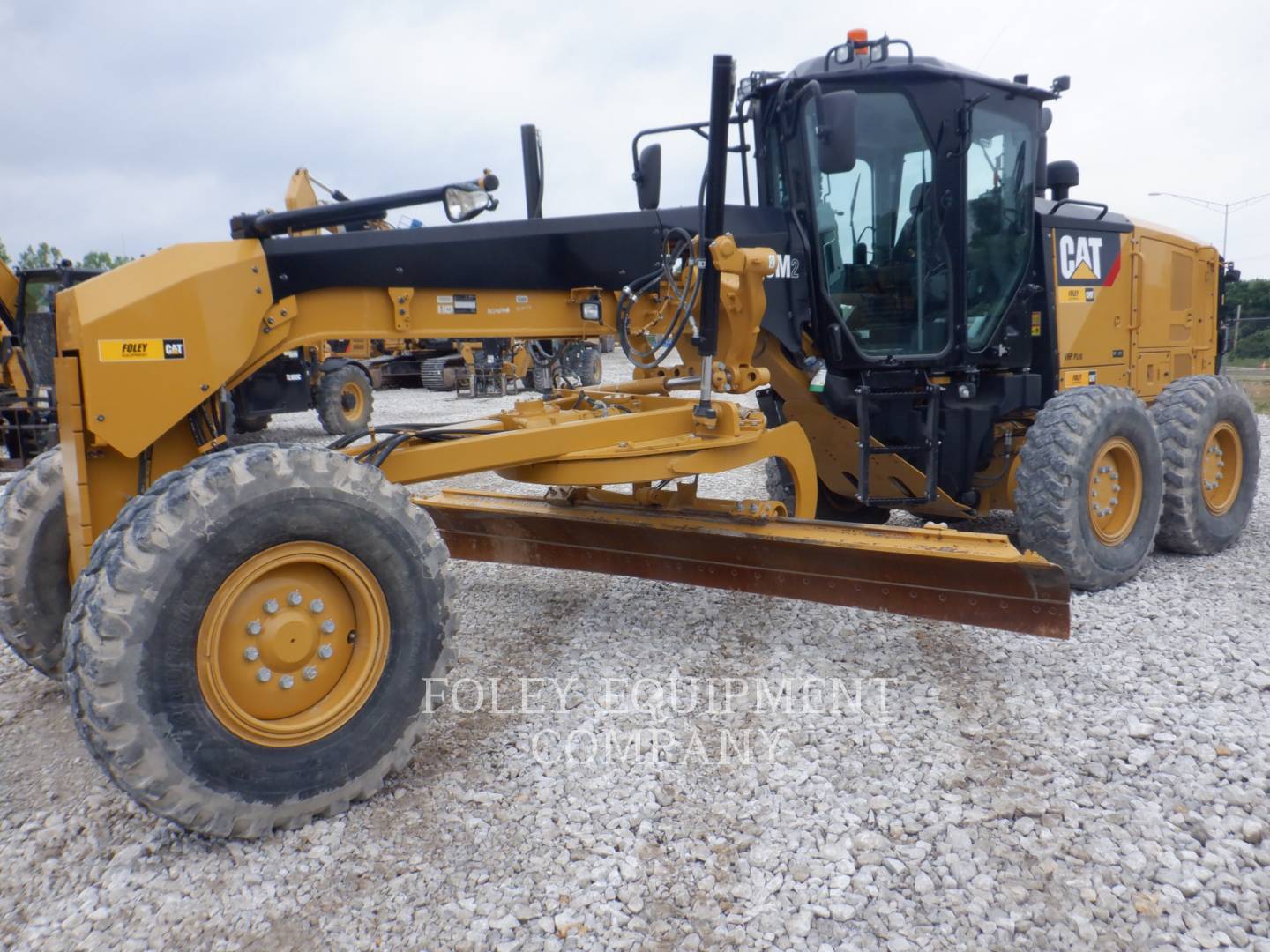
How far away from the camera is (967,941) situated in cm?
217

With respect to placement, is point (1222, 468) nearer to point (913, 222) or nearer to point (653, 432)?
point (913, 222)

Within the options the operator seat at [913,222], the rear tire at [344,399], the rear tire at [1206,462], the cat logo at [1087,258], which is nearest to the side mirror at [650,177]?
the operator seat at [913,222]

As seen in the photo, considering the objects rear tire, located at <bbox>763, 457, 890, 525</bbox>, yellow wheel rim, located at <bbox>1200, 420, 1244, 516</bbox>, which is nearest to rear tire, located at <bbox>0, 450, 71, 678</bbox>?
rear tire, located at <bbox>763, 457, 890, 525</bbox>

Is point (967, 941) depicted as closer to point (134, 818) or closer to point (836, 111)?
point (134, 818)

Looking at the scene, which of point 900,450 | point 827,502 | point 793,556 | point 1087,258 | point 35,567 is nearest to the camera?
point 35,567

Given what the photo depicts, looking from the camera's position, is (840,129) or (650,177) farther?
(650,177)

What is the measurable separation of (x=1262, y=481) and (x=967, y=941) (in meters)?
7.25

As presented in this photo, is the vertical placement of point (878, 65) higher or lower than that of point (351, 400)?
higher

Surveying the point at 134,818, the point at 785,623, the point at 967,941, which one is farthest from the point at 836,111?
the point at 134,818

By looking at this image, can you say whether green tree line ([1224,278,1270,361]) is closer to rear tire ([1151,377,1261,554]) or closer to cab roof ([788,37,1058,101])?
rear tire ([1151,377,1261,554])

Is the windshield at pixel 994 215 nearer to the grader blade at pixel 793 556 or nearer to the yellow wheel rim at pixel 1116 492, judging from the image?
the yellow wheel rim at pixel 1116 492

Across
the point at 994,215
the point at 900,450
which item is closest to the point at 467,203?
the point at 900,450

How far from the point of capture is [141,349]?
288cm

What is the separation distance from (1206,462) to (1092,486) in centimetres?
153
